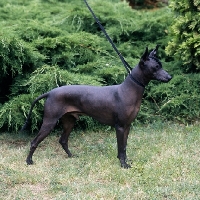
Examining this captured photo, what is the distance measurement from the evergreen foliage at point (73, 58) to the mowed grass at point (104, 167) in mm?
445

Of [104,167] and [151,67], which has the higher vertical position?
[151,67]

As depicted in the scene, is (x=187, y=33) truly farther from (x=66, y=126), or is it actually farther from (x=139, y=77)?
(x=66, y=126)

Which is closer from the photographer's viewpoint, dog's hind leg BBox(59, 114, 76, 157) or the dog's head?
the dog's head

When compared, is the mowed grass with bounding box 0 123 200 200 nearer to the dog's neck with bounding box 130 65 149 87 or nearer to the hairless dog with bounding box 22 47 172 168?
the hairless dog with bounding box 22 47 172 168

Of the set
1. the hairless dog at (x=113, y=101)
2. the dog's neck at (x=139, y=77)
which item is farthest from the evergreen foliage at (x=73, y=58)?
the dog's neck at (x=139, y=77)

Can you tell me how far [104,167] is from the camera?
16.1 feet

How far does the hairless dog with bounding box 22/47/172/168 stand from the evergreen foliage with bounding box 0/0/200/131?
0.96 meters

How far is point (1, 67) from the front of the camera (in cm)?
628

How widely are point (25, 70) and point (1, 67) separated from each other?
52 cm

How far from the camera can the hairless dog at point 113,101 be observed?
4785mm

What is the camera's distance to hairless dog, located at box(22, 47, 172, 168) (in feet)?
15.7

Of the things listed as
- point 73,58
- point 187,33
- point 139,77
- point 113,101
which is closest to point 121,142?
point 113,101

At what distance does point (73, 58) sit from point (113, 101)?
2222 millimetres

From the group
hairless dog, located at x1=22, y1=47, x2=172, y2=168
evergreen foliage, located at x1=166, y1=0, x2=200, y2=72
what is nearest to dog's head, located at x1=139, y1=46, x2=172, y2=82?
hairless dog, located at x1=22, y1=47, x2=172, y2=168
